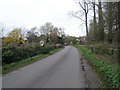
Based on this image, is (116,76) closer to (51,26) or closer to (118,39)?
(118,39)

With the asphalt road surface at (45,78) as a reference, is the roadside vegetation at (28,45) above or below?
above

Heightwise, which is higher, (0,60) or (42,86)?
(0,60)

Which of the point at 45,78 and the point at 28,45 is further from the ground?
the point at 28,45

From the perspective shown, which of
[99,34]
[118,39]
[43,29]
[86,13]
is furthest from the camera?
[43,29]

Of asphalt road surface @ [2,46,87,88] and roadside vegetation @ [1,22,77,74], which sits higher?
roadside vegetation @ [1,22,77,74]

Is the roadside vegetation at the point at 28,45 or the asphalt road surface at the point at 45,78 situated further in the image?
the roadside vegetation at the point at 28,45

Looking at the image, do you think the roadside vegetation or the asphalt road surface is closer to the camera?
the asphalt road surface

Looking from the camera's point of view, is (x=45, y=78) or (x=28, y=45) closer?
(x=45, y=78)

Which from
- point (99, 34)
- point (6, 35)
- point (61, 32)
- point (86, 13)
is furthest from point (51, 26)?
point (99, 34)

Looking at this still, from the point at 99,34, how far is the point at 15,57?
438 inches

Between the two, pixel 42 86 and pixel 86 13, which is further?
pixel 86 13

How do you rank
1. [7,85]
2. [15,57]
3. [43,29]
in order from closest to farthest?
[7,85]
[15,57]
[43,29]

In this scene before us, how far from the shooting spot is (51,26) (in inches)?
1921

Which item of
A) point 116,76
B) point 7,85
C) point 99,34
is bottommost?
point 7,85
